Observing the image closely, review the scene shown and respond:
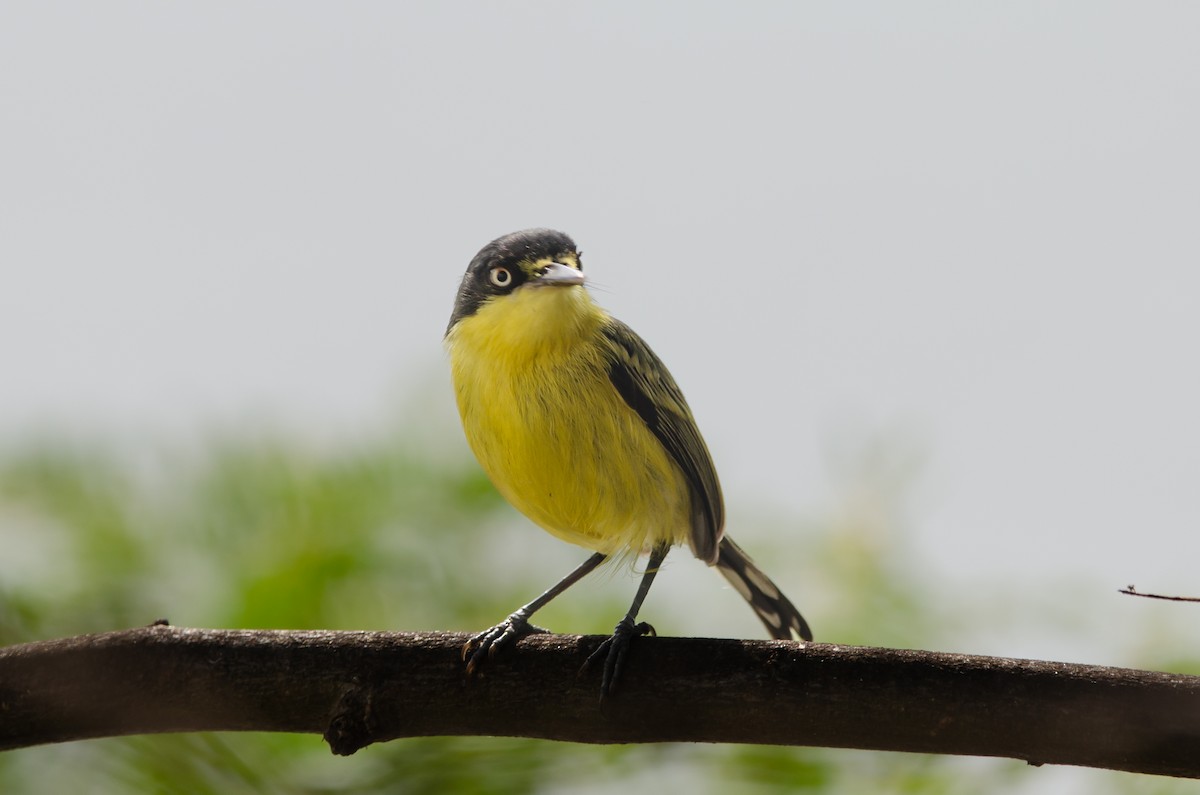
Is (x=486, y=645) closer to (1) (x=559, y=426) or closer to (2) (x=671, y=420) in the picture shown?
(1) (x=559, y=426)

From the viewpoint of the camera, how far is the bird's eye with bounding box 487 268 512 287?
2.45 metres

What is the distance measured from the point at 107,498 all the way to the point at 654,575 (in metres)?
1.87

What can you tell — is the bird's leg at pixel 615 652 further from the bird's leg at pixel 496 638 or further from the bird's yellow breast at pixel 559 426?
the bird's yellow breast at pixel 559 426

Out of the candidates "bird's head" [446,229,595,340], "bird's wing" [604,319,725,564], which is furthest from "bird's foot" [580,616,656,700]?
"bird's head" [446,229,595,340]

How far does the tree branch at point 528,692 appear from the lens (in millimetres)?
1937

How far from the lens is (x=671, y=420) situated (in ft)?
8.37

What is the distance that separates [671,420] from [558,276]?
1.51 feet

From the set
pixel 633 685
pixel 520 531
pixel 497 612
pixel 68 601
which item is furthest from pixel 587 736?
pixel 68 601

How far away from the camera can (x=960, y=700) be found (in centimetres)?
193

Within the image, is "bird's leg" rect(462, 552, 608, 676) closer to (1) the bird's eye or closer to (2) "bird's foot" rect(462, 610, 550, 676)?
(2) "bird's foot" rect(462, 610, 550, 676)

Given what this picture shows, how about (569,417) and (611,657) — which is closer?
(611,657)

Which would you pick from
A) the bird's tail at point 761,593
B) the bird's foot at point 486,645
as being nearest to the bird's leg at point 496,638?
the bird's foot at point 486,645

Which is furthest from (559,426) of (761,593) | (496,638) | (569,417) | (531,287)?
(761,593)

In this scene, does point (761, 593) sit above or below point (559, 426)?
below
